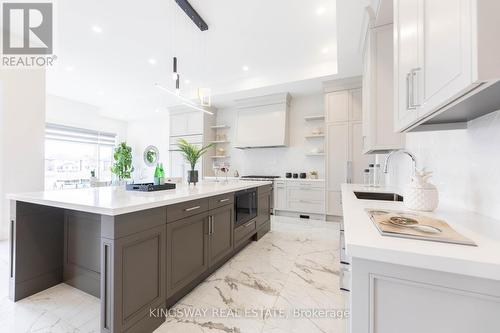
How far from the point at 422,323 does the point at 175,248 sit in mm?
1470

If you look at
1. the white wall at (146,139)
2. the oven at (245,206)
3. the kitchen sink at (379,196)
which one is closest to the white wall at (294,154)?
the oven at (245,206)

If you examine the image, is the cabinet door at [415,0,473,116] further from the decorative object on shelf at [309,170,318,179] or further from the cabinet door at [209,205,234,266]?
the decorative object on shelf at [309,170,318,179]

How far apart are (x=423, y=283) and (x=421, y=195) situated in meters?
0.69

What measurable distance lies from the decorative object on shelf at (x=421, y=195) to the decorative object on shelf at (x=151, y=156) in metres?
7.83

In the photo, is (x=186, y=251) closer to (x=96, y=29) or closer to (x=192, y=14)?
(x=192, y=14)

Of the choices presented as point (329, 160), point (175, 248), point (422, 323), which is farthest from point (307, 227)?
point (422, 323)

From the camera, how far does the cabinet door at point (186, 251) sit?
158cm

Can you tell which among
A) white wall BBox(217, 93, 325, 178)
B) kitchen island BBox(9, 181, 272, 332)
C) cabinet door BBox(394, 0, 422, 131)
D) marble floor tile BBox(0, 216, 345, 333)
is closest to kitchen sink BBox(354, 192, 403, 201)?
cabinet door BBox(394, 0, 422, 131)

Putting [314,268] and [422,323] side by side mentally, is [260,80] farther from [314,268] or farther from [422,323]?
[422,323]

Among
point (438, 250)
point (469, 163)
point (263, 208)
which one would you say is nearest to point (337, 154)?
point (263, 208)

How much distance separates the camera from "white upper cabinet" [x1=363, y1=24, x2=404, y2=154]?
211 cm

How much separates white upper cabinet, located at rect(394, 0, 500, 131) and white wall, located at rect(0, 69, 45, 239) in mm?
4757

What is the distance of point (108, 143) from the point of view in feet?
24.8

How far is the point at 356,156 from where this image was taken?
4.21m
